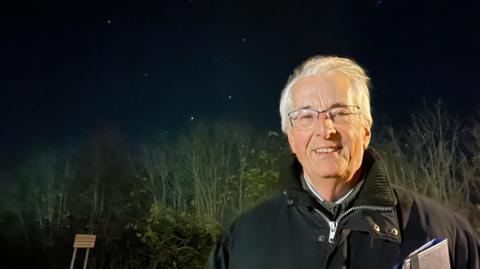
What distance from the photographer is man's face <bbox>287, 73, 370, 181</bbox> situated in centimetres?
76

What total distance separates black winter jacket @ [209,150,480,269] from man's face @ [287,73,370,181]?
0.04 meters

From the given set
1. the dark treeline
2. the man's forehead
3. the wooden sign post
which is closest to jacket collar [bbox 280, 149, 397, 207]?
the man's forehead

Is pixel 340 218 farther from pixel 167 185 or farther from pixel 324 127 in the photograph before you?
pixel 167 185

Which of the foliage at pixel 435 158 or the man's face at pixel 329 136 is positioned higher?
the foliage at pixel 435 158

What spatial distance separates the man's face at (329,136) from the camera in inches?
29.9

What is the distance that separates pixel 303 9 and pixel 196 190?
1312 millimetres

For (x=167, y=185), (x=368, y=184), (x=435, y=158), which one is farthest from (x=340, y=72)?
(x=167, y=185)

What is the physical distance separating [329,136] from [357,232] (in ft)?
0.52

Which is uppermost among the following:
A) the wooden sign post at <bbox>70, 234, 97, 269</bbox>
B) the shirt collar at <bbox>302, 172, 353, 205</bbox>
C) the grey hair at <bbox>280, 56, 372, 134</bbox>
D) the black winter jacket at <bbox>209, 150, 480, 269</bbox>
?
the grey hair at <bbox>280, 56, 372, 134</bbox>

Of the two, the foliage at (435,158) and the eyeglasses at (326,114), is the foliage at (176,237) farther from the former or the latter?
the eyeglasses at (326,114)

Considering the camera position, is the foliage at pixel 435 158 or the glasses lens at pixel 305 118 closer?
the glasses lens at pixel 305 118

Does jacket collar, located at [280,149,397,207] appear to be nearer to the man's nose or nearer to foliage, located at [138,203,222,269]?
the man's nose

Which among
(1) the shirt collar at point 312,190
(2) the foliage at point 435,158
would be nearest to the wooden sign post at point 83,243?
(2) the foliage at point 435,158

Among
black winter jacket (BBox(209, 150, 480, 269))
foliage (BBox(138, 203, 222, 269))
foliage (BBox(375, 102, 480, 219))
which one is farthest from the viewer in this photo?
foliage (BBox(138, 203, 222, 269))
